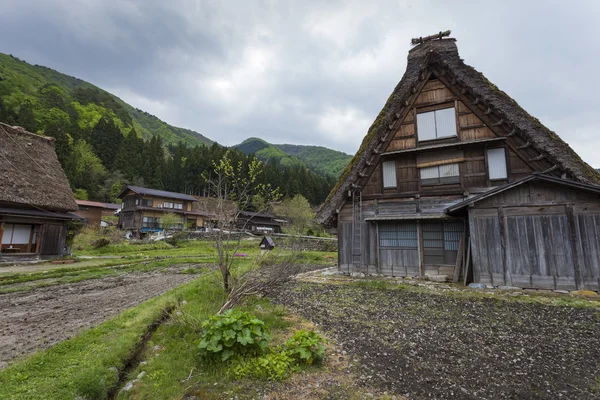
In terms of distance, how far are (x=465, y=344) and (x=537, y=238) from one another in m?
6.20

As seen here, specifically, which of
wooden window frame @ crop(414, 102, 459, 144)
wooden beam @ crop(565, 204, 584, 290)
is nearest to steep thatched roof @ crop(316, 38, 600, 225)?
wooden window frame @ crop(414, 102, 459, 144)

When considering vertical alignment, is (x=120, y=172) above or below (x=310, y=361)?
above

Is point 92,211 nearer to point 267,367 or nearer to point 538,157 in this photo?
point 267,367

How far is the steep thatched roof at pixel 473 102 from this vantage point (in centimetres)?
912

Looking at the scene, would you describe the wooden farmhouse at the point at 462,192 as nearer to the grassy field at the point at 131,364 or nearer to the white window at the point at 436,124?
the white window at the point at 436,124

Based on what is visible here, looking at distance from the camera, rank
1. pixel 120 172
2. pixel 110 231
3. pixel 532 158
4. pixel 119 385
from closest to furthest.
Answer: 1. pixel 119 385
2. pixel 532 158
3. pixel 110 231
4. pixel 120 172

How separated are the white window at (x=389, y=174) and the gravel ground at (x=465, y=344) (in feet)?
18.0

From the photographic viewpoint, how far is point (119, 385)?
11.9 ft

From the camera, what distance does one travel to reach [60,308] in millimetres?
7141

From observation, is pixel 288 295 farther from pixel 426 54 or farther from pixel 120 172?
pixel 120 172

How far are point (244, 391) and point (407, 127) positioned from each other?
11.5 metres

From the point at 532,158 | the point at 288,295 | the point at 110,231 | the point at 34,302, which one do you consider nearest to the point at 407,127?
the point at 532,158

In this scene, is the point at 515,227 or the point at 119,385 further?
the point at 515,227

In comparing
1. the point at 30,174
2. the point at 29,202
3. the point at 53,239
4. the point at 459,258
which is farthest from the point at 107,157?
the point at 459,258
